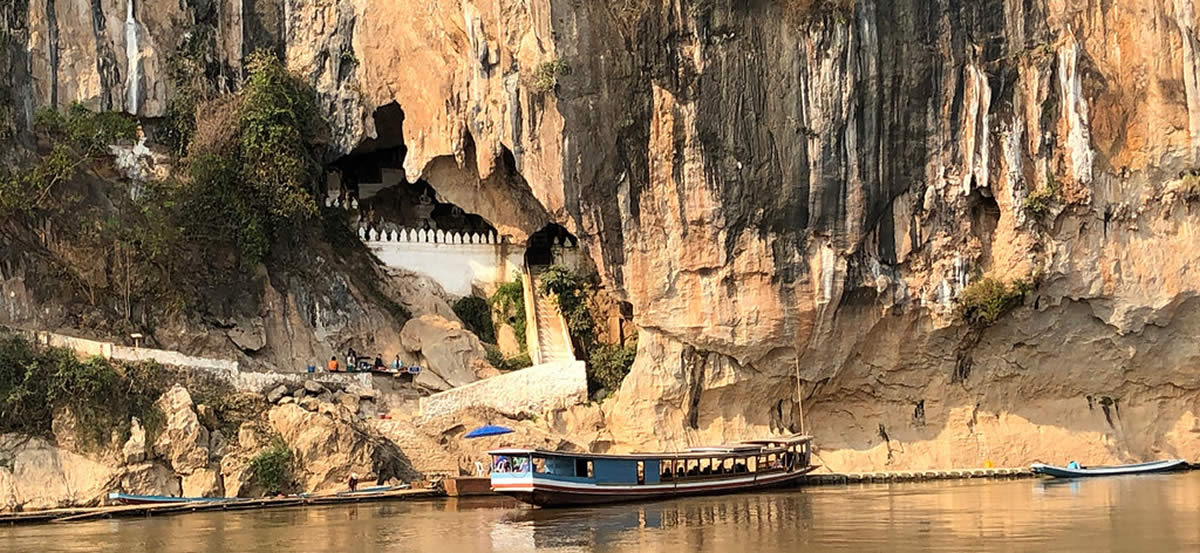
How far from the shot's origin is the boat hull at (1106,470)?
107ft

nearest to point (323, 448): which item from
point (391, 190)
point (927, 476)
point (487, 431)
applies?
point (487, 431)

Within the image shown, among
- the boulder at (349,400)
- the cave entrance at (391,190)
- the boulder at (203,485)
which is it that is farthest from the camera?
the cave entrance at (391,190)

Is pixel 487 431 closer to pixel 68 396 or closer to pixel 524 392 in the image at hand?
pixel 524 392

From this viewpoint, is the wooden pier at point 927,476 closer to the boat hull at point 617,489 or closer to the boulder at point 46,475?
the boat hull at point 617,489

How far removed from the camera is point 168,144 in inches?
1474

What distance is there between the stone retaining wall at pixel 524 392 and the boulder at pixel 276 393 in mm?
3028

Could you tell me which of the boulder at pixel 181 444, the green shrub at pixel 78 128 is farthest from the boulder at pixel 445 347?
the green shrub at pixel 78 128

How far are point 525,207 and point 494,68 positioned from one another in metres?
4.30

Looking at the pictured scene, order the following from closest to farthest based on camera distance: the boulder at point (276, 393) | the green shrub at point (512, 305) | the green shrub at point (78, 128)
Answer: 1. the boulder at point (276, 393)
2. the green shrub at point (78, 128)
3. the green shrub at point (512, 305)

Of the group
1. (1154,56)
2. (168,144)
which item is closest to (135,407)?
(168,144)

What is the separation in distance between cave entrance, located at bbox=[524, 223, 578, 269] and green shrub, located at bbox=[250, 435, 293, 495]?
9.85 metres

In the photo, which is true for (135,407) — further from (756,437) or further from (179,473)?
(756,437)

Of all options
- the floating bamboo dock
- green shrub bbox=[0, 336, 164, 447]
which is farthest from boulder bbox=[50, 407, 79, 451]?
the floating bamboo dock

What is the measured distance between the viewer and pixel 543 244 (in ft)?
128
